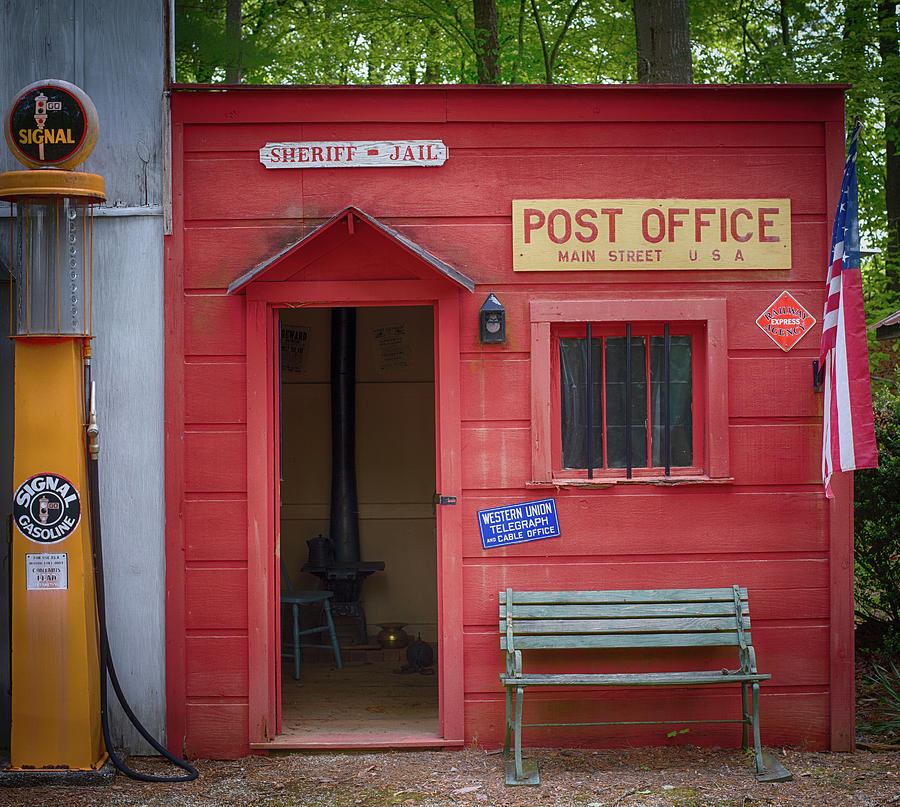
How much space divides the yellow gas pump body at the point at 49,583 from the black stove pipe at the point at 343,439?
11.3 ft

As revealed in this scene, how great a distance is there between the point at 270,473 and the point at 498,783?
196cm

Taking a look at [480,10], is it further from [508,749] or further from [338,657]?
[508,749]

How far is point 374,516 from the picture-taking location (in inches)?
334

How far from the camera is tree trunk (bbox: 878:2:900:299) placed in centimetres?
981

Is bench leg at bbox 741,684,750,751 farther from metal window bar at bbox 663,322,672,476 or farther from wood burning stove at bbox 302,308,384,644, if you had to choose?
wood burning stove at bbox 302,308,384,644

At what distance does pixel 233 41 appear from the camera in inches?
466

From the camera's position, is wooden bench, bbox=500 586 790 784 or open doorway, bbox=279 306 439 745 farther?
open doorway, bbox=279 306 439 745

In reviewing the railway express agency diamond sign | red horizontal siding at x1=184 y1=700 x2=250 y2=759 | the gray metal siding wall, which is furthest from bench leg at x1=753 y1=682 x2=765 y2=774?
the gray metal siding wall

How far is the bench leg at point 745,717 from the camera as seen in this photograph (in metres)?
5.07

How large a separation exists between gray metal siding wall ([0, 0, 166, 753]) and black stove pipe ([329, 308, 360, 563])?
9.91 feet

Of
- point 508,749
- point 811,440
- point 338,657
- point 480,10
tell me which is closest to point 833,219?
point 811,440

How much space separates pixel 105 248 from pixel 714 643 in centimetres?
381

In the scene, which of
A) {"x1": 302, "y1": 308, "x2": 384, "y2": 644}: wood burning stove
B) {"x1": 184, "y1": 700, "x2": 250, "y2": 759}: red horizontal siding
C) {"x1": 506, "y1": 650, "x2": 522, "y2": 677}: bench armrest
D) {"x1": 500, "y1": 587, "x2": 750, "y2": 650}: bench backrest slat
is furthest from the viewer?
{"x1": 302, "y1": 308, "x2": 384, "y2": 644}: wood burning stove

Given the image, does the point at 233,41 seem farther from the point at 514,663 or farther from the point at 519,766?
the point at 519,766
